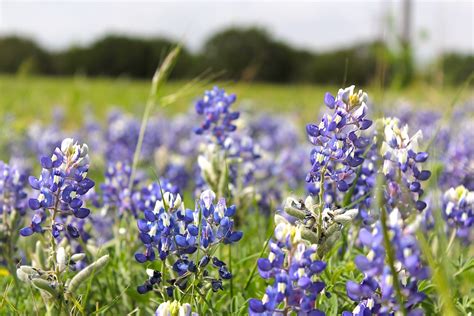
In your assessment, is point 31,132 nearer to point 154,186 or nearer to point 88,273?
point 154,186

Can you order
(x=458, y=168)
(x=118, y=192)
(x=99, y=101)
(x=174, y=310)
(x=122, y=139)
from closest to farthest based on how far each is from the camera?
(x=174, y=310)
(x=118, y=192)
(x=458, y=168)
(x=122, y=139)
(x=99, y=101)

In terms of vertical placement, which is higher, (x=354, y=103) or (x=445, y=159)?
(x=354, y=103)

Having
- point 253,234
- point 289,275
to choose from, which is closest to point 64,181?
point 289,275

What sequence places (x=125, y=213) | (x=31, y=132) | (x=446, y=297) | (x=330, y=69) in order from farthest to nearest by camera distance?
1. (x=330, y=69)
2. (x=31, y=132)
3. (x=125, y=213)
4. (x=446, y=297)

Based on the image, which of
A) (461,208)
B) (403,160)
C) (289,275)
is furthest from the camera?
(461,208)

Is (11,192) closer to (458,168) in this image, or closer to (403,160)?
(403,160)

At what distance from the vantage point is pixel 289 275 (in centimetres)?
166

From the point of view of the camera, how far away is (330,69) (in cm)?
5512

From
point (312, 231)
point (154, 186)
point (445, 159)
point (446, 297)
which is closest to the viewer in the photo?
point (446, 297)

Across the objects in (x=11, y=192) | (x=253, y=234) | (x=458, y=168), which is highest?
(x=11, y=192)

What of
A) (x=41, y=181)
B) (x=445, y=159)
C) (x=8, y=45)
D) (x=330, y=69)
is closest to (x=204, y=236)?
(x=41, y=181)

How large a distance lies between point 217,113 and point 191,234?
136cm

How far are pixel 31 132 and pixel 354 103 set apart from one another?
588 cm

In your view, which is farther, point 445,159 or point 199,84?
point 445,159
